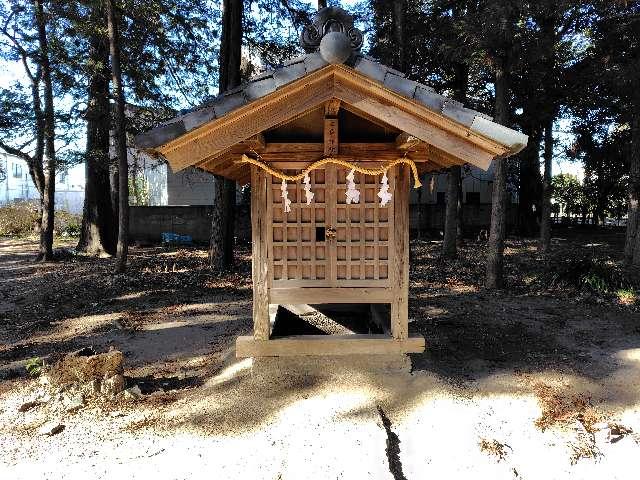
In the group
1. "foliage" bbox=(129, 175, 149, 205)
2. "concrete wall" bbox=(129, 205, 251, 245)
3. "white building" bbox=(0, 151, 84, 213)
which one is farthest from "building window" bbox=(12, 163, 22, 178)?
"concrete wall" bbox=(129, 205, 251, 245)

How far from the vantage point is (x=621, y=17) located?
32.9ft

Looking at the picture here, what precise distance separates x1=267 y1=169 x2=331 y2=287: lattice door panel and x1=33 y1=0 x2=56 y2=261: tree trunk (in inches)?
457

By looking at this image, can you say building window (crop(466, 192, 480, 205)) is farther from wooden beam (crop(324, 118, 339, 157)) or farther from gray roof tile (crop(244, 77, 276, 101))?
gray roof tile (crop(244, 77, 276, 101))

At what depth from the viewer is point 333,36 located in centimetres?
347

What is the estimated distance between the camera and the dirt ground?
11.5 feet

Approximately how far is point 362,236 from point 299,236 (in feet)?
2.02

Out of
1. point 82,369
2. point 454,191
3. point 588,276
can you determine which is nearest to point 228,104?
point 82,369

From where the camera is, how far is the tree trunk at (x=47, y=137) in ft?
43.7

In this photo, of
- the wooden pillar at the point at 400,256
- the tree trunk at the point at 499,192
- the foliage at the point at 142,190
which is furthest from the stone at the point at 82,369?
the foliage at the point at 142,190

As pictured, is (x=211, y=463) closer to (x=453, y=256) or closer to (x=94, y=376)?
(x=94, y=376)

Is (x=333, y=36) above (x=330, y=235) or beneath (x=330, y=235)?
above

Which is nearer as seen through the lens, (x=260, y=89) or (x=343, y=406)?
(x=260, y=89)

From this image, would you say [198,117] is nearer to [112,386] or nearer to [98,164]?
[112,386]

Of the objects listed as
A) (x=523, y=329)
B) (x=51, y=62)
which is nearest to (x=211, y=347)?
(x=523, y=329)
